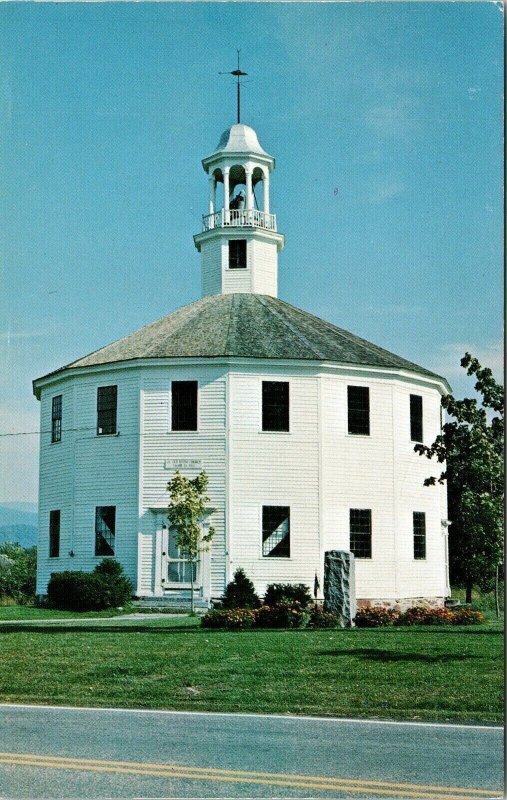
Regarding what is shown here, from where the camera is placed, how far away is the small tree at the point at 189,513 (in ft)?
96.9

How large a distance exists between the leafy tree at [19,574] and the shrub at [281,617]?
40.4 ft

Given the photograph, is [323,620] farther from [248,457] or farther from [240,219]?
[240,219]

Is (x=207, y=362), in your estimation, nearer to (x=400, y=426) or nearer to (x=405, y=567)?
(x=400, y=426)

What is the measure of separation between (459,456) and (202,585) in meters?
12.2

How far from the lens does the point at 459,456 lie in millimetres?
20266

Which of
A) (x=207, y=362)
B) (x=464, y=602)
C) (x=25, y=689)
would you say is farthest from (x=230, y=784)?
(x=464, y=602)

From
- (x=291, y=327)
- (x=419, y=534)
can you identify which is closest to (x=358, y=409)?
(x=291, y=327)

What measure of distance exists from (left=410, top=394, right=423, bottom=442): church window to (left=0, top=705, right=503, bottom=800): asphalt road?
2139cm

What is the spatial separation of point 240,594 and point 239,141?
16692 millimetres

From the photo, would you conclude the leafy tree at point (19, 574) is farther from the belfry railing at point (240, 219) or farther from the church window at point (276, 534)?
the belfry railing at point (240, 219)

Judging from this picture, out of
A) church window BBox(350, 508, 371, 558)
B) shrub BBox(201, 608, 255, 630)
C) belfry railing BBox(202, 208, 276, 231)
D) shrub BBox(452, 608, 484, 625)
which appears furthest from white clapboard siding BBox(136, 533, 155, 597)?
belfry railing BBox(202, 208, 276, 231)

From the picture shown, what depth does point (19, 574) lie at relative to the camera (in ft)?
113

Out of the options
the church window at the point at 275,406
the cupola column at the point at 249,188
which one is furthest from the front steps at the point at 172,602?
the cupola column at the point at 249,188

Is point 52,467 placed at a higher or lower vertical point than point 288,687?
higher
